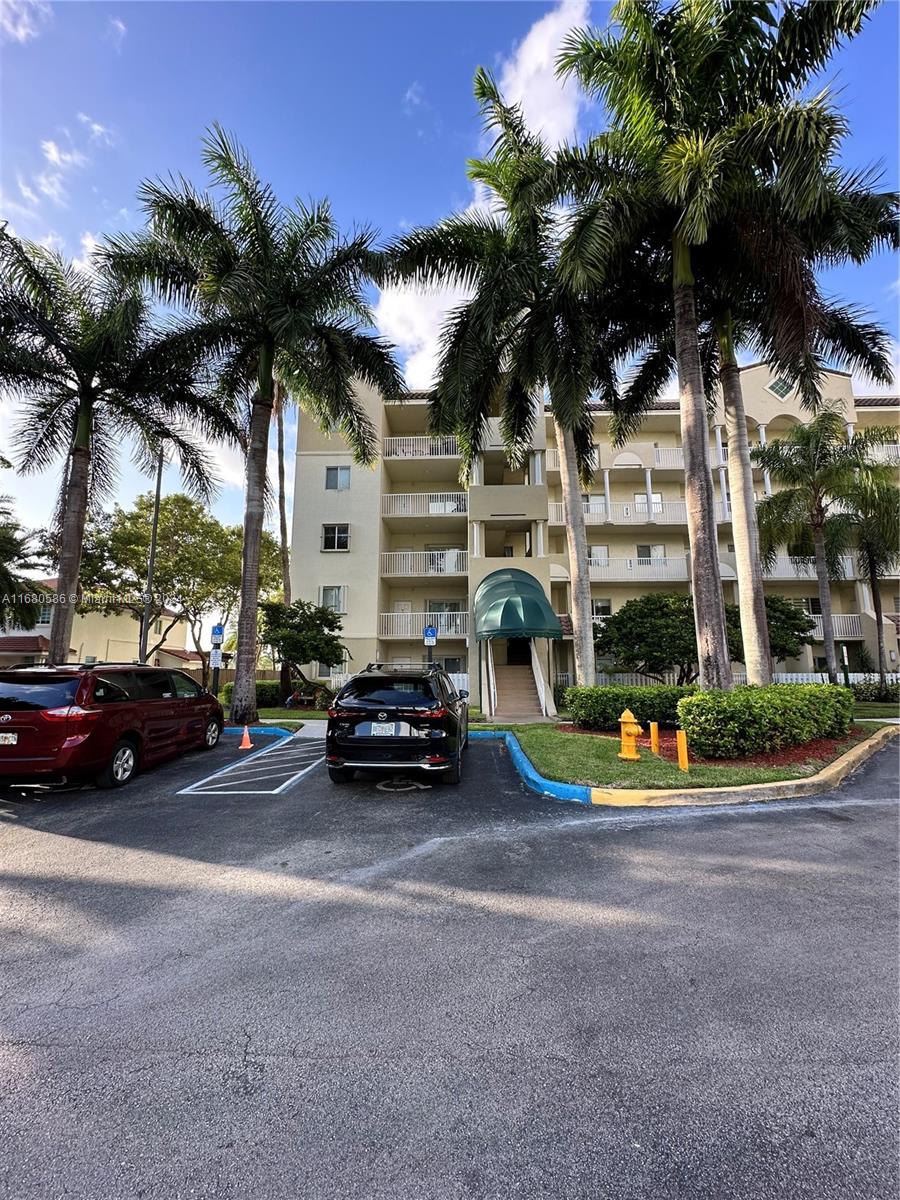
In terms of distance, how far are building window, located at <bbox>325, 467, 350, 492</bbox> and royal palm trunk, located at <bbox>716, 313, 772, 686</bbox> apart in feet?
51.9

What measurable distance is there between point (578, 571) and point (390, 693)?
29.2 ft

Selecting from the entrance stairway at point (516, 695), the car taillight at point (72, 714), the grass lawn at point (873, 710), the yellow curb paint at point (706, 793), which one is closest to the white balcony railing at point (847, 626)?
the grass lawn at point (873, 710)

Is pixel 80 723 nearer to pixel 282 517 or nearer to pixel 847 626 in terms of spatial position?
pixel 282 517

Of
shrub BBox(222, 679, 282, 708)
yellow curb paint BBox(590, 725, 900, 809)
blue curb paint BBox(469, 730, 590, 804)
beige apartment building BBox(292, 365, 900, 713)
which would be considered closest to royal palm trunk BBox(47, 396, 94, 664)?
shrub BBox(222, 679, 282, 708)

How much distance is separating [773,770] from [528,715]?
9.75 meters

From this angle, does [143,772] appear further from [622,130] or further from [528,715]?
[622,130]

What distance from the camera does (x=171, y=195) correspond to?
13.1 m

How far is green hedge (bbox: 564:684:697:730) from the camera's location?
11.7m

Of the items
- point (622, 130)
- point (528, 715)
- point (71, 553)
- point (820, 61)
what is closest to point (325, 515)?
point (71, 553)

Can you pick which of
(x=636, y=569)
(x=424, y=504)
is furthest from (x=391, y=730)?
Result: (x=636, y=569)

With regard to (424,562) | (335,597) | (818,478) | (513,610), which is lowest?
(513,610)

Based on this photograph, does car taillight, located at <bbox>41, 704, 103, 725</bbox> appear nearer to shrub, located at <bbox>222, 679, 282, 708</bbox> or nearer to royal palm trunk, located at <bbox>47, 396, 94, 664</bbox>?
royal palm trunk, located at <bbox>47, 396, 94, 664</bbox>

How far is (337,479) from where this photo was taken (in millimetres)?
24422

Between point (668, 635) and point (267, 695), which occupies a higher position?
point (668, 635)
